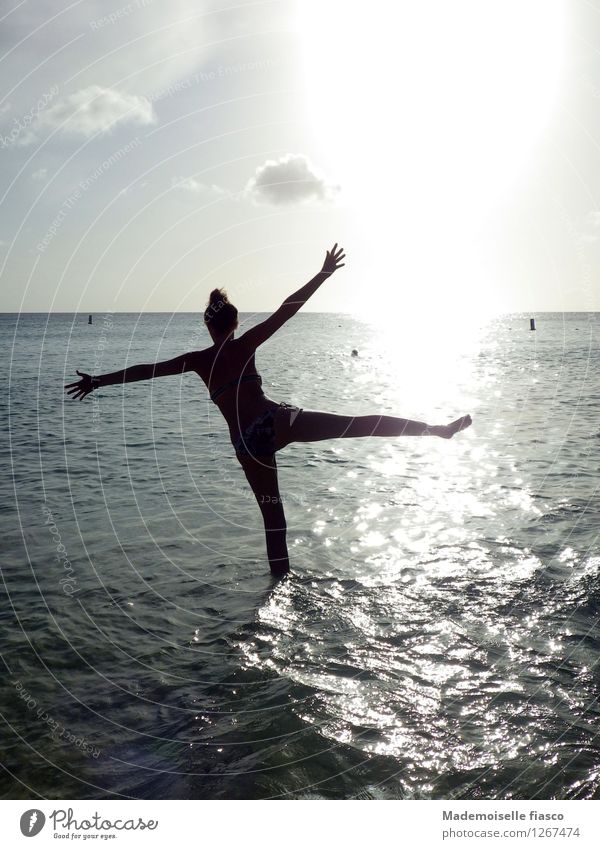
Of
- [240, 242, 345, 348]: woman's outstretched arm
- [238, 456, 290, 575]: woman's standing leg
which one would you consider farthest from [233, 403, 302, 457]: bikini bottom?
[240, 242, 345, 348]: woman's outstretched arm

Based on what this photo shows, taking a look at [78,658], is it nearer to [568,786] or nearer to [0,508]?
[568,786]

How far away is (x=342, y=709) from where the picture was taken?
17.0 ft

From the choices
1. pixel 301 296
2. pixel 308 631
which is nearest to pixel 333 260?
pixel 301 296

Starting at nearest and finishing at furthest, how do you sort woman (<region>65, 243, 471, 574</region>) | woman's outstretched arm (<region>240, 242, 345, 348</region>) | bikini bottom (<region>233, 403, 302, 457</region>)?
woman's outstretched arm (<region>240, 242, 345, 348</region>) → woman (<region>65, 243, 471, 574</region>) → bikini bottom (<region>233, 403, 302, 457</region>)

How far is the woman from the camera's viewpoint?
7.21 metres

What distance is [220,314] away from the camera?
723cm

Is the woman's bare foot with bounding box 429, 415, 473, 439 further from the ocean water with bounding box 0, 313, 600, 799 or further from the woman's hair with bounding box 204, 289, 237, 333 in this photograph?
the woman's hair with bounding box 204, 289, 237, 333
